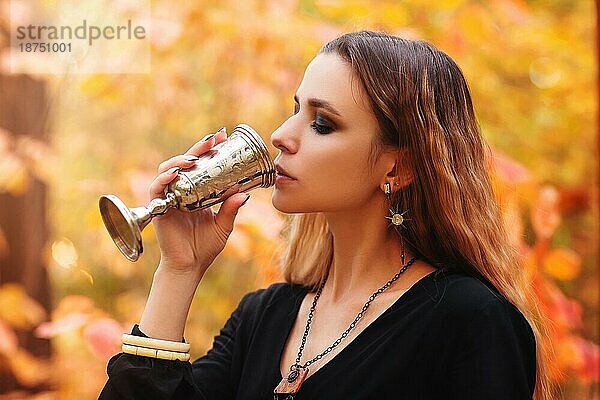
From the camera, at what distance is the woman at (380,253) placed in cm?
141

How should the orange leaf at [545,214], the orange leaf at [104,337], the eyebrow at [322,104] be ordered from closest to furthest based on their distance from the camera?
1. the eyebrow at [322,104]
2. the orange leaf at [104,337]
3. the orange leaf at [545,214]

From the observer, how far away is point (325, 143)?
4.80 ft

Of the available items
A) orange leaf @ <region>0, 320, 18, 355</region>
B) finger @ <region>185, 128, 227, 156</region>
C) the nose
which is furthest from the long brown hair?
orange leaf @ <region>0, 320, 18, 355</region>

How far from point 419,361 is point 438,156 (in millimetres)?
306

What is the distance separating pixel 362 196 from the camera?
1517 mm

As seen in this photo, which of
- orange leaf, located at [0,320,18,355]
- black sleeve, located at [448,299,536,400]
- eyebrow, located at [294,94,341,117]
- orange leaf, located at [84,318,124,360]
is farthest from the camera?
orange leaf, located at [0,320,18,355]

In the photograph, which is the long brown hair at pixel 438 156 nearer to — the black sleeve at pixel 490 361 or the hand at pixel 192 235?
the black sleeve at pixel 490 361

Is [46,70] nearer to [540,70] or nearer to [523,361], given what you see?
[540,70]

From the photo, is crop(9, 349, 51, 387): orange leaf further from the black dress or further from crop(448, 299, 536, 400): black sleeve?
crop(448, 299, 536, 400): black sleeve

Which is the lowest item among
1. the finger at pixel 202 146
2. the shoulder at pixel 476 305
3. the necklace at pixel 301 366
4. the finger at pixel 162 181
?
the necklace at pixel 301 366

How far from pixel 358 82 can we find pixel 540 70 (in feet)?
6.25

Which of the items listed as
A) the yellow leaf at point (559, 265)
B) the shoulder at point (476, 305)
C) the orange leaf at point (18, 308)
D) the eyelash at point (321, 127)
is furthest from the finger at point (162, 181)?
the yellow leaf at point (559, 265)

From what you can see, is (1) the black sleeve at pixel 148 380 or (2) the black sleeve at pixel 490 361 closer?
(2) the black sleeve at pixel 490 361

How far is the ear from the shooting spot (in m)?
1.51
